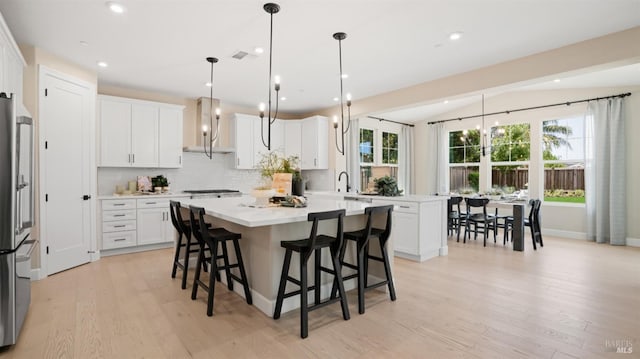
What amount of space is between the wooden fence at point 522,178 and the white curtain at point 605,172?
0.44 metres

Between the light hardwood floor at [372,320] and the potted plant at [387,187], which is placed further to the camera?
the potted plant at [387,187]

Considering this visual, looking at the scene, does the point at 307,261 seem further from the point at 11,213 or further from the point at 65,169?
the point at 65,169

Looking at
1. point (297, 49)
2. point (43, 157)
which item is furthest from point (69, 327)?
point (297, 49)

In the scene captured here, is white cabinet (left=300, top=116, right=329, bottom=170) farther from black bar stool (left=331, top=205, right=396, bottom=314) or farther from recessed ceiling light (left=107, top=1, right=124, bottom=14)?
recessed ceiling light (left=107, top=1, right=124, bottom=14)

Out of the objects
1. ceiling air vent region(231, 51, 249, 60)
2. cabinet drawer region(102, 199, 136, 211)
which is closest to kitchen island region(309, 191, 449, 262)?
ceiling air vent region(231, 51, 249, 60)

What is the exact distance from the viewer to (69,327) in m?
2.59

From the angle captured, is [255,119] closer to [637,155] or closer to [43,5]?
[43,5]

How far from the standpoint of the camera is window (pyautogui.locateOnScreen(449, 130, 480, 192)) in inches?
320

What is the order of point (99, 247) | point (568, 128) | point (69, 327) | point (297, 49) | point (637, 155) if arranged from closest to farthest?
point (69, 327)
point (297, 49)
point (99, 247)
point (637, 155)
point (568, 128)

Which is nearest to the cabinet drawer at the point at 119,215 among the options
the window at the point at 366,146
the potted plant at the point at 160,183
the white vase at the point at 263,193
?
the potted plant at the point at 160,183

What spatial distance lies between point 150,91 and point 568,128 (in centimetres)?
783

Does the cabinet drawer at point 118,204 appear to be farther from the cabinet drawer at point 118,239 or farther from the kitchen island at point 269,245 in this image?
the kitchen island at point 269,245

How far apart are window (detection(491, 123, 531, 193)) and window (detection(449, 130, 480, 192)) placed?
1.50 ft

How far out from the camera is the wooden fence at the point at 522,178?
6.53 m
